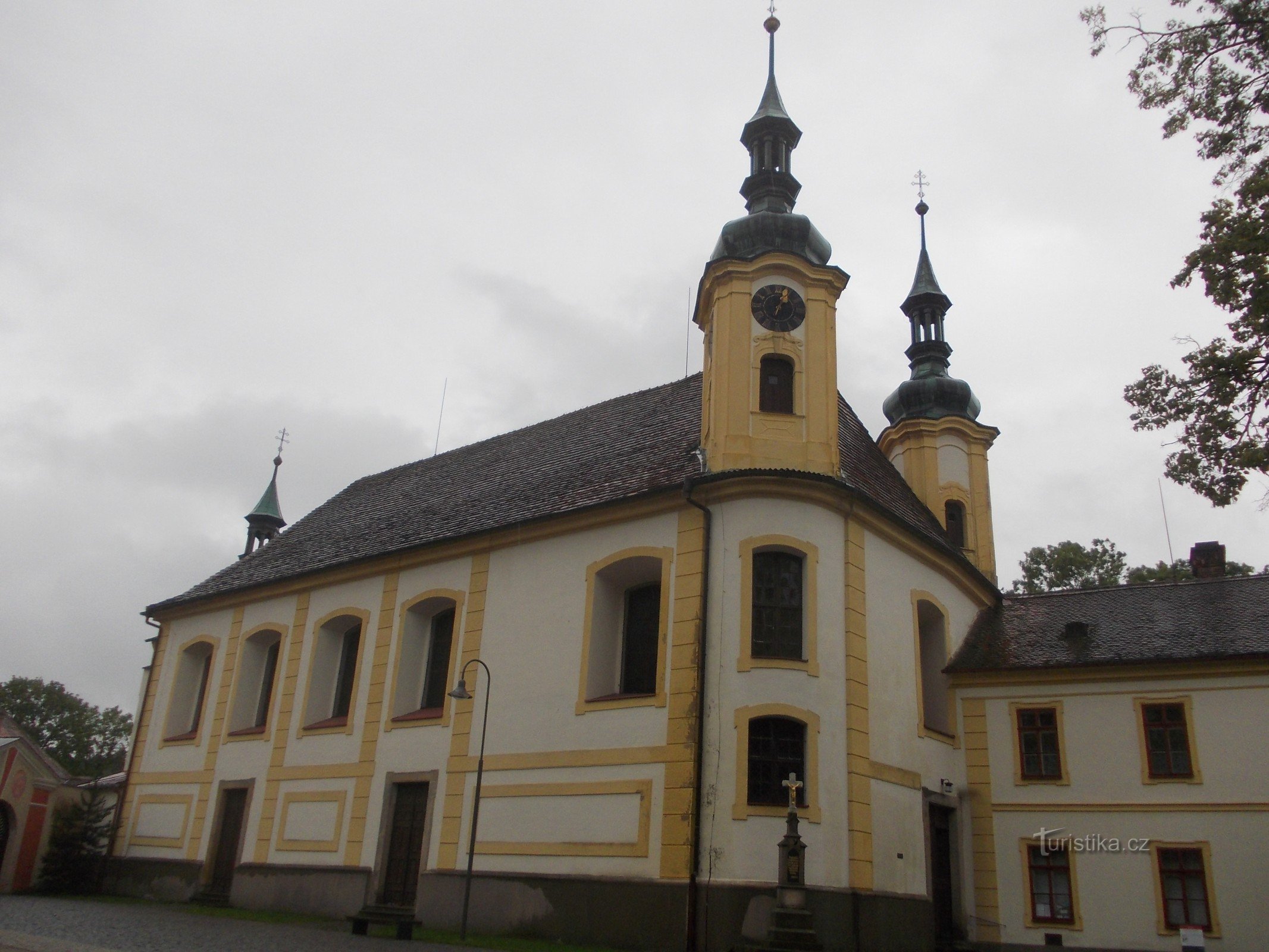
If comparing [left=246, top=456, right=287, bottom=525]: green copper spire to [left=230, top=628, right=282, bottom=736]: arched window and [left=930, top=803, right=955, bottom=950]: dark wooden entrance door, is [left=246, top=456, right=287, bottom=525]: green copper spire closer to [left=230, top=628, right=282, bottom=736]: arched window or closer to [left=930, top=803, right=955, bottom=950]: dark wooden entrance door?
[left=230, top=628, right=282, bottom=736]: arched window

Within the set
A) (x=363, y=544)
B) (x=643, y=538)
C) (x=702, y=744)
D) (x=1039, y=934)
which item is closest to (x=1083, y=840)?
(x=1039, y=934)

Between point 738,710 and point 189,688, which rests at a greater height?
point 189,688

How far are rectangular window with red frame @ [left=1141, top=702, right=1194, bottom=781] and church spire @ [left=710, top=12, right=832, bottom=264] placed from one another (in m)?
9.51

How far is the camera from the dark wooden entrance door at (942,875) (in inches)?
697

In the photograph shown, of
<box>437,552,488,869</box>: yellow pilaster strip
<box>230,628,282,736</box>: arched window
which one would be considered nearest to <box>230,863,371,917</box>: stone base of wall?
<box>437,552,488,869</box>: yellow pilaster strip

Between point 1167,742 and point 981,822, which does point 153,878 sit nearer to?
point 981,822

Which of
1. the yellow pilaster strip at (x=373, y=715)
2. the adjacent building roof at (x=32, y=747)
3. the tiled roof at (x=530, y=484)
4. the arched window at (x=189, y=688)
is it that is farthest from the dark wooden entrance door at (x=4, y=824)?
the yellow pilaster strip at (x=373, y=715)

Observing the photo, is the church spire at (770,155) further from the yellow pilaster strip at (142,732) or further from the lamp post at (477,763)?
the yellow pilaster strip at (142,732)

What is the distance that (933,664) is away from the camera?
65.1 ft

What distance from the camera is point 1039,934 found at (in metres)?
17.6

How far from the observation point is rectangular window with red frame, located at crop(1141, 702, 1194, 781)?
689 inches

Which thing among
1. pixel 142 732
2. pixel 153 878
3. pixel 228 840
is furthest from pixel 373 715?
pixel 142 732

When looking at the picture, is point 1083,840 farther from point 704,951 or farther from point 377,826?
point 377,826

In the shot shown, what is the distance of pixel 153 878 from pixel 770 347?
17.0 m
